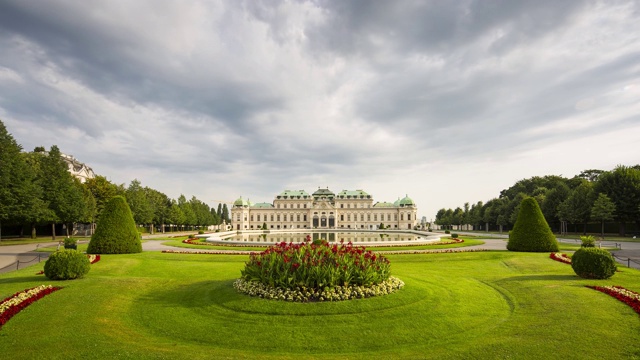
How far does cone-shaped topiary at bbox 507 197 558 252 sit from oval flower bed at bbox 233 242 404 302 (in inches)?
719

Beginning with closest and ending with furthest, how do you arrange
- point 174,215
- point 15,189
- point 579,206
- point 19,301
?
point 19,301 < point 15,189 < point 579,206 < point 174,215

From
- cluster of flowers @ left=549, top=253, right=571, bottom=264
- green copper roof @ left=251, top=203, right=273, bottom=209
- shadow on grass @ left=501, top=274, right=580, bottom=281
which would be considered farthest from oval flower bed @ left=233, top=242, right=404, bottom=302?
green copper roof @ left=251, top=203, right=273, bottom=209

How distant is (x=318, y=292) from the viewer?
1047 centimetres

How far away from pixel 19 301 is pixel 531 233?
28.6m

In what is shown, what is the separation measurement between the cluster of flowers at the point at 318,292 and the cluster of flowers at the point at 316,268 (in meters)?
0.17

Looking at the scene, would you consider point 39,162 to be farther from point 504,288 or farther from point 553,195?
point 553,195

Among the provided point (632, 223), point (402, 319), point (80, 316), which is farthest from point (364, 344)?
point (632, 223)

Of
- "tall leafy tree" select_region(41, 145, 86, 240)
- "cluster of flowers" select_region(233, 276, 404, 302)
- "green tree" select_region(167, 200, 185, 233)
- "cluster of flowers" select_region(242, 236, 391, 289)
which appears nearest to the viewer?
"cluster of flowers" select_region(233, 276, 404, 302)

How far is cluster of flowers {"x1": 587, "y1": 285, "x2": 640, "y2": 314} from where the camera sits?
411 inches

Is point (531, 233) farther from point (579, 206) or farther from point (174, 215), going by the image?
point (174, 215)

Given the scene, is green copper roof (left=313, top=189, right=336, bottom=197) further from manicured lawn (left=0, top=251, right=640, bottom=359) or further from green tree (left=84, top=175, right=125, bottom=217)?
manicured lawn (left=0, top=251, right=640, bottom=359)

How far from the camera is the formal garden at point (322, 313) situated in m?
7.93

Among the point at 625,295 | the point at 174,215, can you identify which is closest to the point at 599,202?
the point at 625,295

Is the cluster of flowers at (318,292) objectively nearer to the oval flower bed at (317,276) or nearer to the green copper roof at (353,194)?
the oval flower bed at (317,276)
